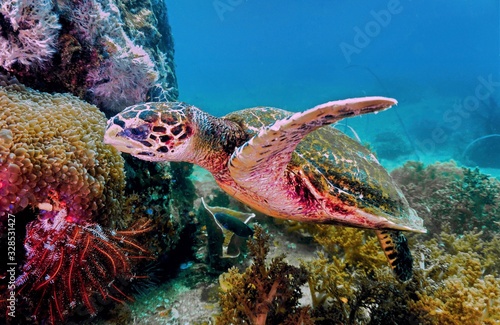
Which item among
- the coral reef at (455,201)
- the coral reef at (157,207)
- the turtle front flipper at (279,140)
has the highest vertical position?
the coral reef at (455,201)

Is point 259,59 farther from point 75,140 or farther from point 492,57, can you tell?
point 75,140

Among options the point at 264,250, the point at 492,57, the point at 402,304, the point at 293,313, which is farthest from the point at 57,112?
the point at 492,57

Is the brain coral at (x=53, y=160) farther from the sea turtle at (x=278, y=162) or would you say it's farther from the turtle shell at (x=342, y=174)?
the turtle shell at (x=342, y=174)

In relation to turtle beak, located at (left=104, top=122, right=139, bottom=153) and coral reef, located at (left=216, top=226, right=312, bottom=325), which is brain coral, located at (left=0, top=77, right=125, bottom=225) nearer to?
turtle beak, located at (left=104, top=122, right=139, bottom=153)

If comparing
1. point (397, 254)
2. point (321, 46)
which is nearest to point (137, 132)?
point (397, 254)

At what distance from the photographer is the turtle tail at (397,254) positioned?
2588 mm

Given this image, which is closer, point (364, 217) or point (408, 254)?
point (364, 217)

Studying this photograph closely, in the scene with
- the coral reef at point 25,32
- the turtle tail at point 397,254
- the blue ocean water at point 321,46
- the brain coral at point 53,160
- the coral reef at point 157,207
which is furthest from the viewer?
the blue ocean water at point 321,46

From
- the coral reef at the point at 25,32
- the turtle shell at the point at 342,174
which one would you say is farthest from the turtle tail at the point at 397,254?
the coral reef at the point at 25,32

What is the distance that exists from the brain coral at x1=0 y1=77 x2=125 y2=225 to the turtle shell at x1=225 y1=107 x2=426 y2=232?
1350 millimetres

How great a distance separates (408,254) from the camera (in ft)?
8.85

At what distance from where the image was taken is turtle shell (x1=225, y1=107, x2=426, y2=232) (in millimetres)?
2209

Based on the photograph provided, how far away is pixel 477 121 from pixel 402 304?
28939mm

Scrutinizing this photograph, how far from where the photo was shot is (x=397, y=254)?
104 inches
